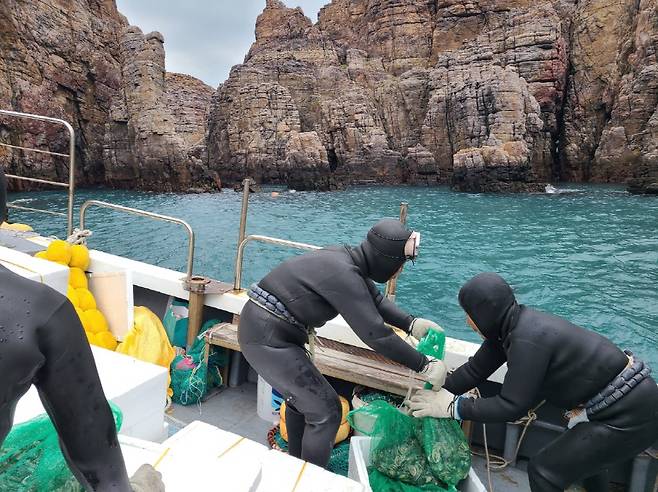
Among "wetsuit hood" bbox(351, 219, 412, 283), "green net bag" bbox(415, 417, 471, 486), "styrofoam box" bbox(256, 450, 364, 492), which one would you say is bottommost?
"green net bag" bbox(415, 417, 471, 486)

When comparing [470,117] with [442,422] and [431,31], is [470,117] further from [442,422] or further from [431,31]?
[442,422]

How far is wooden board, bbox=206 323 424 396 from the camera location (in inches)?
116

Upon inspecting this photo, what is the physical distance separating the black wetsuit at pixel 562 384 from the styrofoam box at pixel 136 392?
1.72 metres

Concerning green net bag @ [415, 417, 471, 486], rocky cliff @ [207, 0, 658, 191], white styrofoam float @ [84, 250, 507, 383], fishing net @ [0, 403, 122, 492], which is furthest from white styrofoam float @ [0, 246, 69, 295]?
rocky cliff @ [207, 0, 658, 191]

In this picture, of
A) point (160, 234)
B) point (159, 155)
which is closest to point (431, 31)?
point (159, 155)

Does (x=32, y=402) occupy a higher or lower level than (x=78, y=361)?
lower

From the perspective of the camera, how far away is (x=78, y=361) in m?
0.94

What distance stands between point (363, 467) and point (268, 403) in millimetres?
1219

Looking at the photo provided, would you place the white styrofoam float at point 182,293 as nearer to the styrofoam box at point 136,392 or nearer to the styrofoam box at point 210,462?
the styrofoam box at point 136,392

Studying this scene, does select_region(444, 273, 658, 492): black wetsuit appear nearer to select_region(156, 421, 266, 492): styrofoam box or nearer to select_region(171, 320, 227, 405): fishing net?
select_region(156, 421, 266, 492): styrofoam box

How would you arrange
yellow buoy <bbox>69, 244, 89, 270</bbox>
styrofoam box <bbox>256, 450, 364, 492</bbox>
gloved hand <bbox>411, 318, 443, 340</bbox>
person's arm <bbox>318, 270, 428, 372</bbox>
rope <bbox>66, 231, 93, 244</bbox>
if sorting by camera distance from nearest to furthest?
1. styrofoam box <bbox>256, 450, 364, 492</bbox>
2. person's arm <bbox>318, 270, 428, 372</bbox>
3. gloved hand <bbox>411, 318, 443, 340</bbox>
4. yellow buoy <bbox>69, 244, 89, 270</bbox>
5. rope <bbox>66, 231, 93, 244</bbox>

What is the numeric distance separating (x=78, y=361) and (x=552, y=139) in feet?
159

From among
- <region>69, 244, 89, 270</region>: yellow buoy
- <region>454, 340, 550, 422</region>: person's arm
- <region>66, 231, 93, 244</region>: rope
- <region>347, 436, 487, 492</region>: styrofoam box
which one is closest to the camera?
<region>454, 340, 550, 422</region>: person's arm

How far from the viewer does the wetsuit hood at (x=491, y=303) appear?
2.13 m
